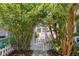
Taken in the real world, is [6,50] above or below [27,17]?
below

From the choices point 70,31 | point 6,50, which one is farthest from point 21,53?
point 70,31

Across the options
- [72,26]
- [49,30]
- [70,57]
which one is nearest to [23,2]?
[49,30]

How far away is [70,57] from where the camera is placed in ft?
5.01

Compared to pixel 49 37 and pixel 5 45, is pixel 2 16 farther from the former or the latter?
pixel 49 37

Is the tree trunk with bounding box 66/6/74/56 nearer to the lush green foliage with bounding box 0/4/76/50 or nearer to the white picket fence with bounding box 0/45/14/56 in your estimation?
the lush green foliage with bounding box 0/4/76/50

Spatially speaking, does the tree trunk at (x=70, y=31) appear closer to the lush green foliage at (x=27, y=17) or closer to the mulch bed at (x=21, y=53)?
the lush green foliage at (x=27, y=17)

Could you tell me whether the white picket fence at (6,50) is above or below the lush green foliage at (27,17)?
below

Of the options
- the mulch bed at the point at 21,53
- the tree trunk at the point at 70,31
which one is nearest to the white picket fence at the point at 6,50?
the mulch bed at the point at 21,53

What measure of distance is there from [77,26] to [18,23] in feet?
1.92

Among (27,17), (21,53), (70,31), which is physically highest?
(27,17)

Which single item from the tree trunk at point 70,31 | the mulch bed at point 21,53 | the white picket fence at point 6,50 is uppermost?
the tree trunk at point 70,31

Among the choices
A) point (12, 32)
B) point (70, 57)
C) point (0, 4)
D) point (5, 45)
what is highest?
point (0, 4)

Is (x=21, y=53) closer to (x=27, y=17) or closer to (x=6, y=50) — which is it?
(x=6, y=50)

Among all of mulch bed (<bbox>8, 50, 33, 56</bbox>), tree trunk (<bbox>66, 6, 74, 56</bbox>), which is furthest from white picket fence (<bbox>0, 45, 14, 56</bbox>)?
tree trunk (<bbox>66, 6, 74, 56</bbox>)
